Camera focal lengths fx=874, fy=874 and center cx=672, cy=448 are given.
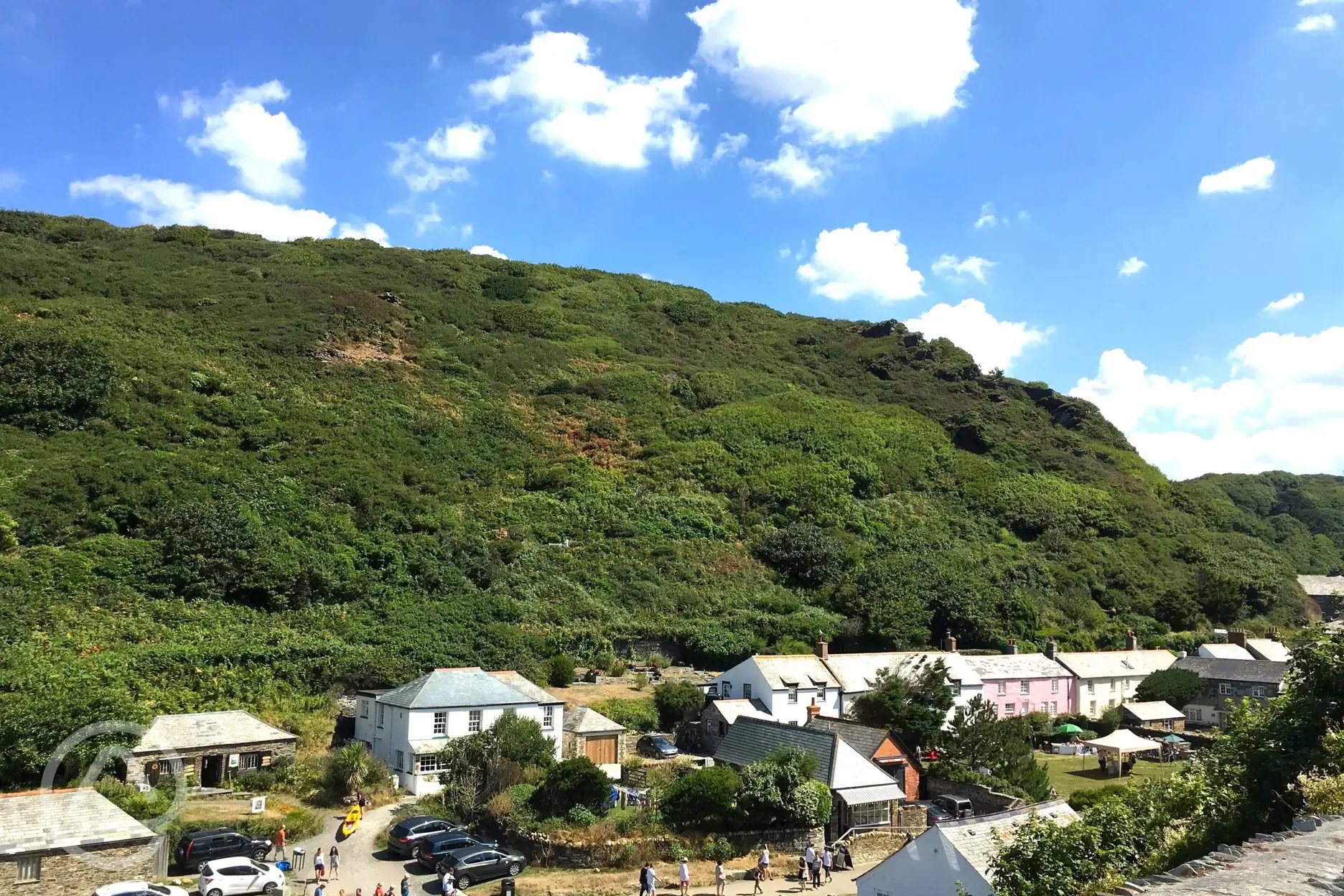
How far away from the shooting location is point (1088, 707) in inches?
2083

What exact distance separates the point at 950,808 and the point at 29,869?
83.6 ft

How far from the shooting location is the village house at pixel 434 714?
31.6m

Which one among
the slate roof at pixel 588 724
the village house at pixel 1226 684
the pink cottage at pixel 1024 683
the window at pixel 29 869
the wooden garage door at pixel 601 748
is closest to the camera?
the window at pixel 29 869

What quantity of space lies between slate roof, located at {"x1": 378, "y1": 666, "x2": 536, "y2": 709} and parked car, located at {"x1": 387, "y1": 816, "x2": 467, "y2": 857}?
6.56m

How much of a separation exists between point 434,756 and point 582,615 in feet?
57.9

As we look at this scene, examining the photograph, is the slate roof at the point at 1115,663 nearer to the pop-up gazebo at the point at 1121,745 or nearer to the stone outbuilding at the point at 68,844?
the pop-up gazebo at the point at 1121,745

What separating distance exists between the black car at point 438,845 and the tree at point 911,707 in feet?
58.2

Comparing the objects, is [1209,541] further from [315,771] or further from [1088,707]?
[315,771]

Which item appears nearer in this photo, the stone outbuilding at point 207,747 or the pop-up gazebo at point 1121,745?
the stone outbuilding at point 207,747

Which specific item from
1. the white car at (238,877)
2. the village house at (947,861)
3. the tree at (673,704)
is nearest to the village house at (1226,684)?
Result: the tree at (673,704)

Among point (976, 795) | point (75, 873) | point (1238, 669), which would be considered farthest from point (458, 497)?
point (1238, 669)

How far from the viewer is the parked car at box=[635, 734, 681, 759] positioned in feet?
120

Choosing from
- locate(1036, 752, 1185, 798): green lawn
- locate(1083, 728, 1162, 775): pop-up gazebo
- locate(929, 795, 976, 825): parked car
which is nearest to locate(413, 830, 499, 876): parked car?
locate(929, 795, 976, 825): parked car

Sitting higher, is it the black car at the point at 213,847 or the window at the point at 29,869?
the window at the point at 29,869
